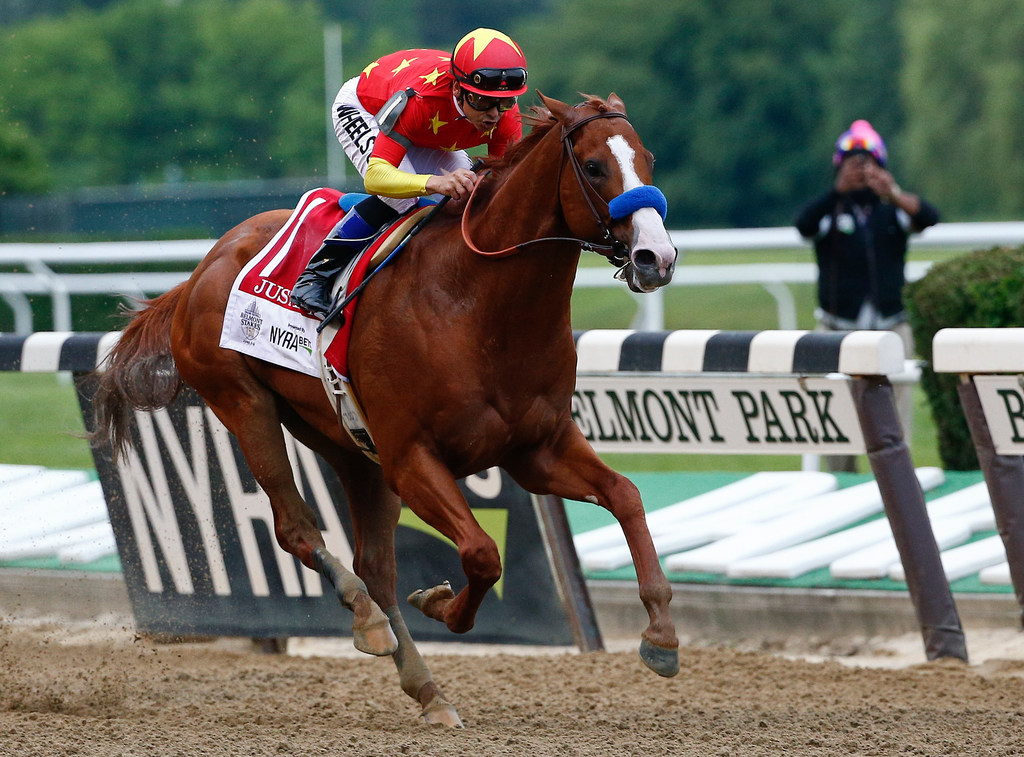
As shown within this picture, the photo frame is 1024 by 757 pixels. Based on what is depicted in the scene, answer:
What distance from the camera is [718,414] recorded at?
Answer: 17.9 feet

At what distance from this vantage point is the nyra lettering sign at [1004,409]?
4.89m

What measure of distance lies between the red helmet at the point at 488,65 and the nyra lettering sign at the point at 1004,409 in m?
1.88

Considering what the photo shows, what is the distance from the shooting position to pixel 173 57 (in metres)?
61.6

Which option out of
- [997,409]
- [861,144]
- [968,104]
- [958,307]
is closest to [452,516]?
[997,409]

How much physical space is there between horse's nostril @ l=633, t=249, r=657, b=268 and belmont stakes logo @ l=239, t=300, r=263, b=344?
1.71 metres

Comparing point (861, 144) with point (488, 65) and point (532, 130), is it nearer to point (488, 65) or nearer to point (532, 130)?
point (532, 130)

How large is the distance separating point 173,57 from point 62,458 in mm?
54935

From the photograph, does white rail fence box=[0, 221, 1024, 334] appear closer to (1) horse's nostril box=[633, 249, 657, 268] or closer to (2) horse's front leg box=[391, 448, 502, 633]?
(2) horse's front leg box=[391, 448, 502, 633]

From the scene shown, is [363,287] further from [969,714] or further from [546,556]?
[969,714]

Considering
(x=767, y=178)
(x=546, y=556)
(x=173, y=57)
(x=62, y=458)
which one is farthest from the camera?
(x=173, y=57)

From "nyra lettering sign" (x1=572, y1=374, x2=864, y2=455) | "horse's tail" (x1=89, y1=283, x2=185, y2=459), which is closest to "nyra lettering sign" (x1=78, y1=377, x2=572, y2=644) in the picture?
"horse's tail" (x1=89, y1=283, x2=185, y2=459)

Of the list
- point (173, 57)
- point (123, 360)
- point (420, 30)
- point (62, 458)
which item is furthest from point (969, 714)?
point (420, 30)

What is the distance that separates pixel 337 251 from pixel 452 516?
0.95m

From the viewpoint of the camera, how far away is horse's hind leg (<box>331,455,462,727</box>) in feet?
16.2
